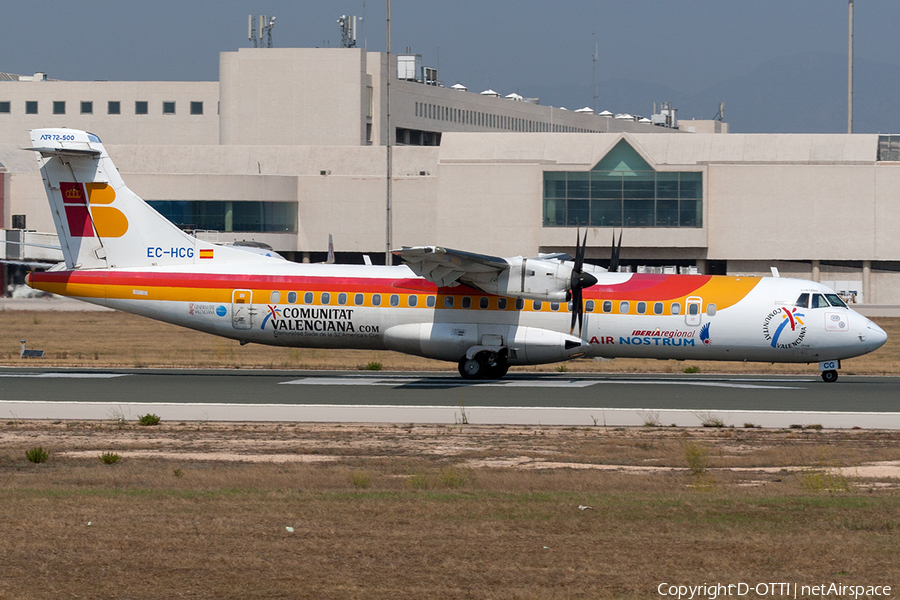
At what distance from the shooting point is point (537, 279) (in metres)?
29.8

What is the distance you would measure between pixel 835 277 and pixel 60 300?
220 feet

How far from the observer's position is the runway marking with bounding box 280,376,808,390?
30.1 m

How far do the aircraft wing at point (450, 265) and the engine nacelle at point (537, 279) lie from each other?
1.05 ft

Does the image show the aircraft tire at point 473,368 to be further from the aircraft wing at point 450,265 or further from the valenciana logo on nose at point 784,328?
the valenciana logo on nose at point 784,328

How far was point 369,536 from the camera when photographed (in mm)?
11641

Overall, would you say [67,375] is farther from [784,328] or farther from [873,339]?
[873,339]

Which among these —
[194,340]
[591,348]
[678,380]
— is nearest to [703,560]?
[591,348]

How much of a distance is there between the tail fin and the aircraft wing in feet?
22.1

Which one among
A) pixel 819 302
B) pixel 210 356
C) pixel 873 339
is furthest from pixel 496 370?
pixel 210 356

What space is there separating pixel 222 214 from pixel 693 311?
78.6 meters

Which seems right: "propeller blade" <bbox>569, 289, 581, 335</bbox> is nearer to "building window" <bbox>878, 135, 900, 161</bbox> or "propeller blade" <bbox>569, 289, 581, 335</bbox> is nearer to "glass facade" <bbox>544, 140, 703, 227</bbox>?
"glass facade" <bbox>544, 140, 703, 227</bbox>

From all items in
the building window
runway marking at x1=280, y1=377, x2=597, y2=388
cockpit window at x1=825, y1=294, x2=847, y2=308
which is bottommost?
runway marking at x1=280, y1=377, x2=597, y2=388

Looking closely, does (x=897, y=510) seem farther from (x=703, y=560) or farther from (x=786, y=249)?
(x=786, y=249)

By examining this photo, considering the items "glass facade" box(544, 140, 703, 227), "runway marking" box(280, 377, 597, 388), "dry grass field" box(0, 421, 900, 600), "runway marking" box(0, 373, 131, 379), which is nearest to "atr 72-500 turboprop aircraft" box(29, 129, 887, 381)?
"runway marking" box(280, 377, 597, 388)
